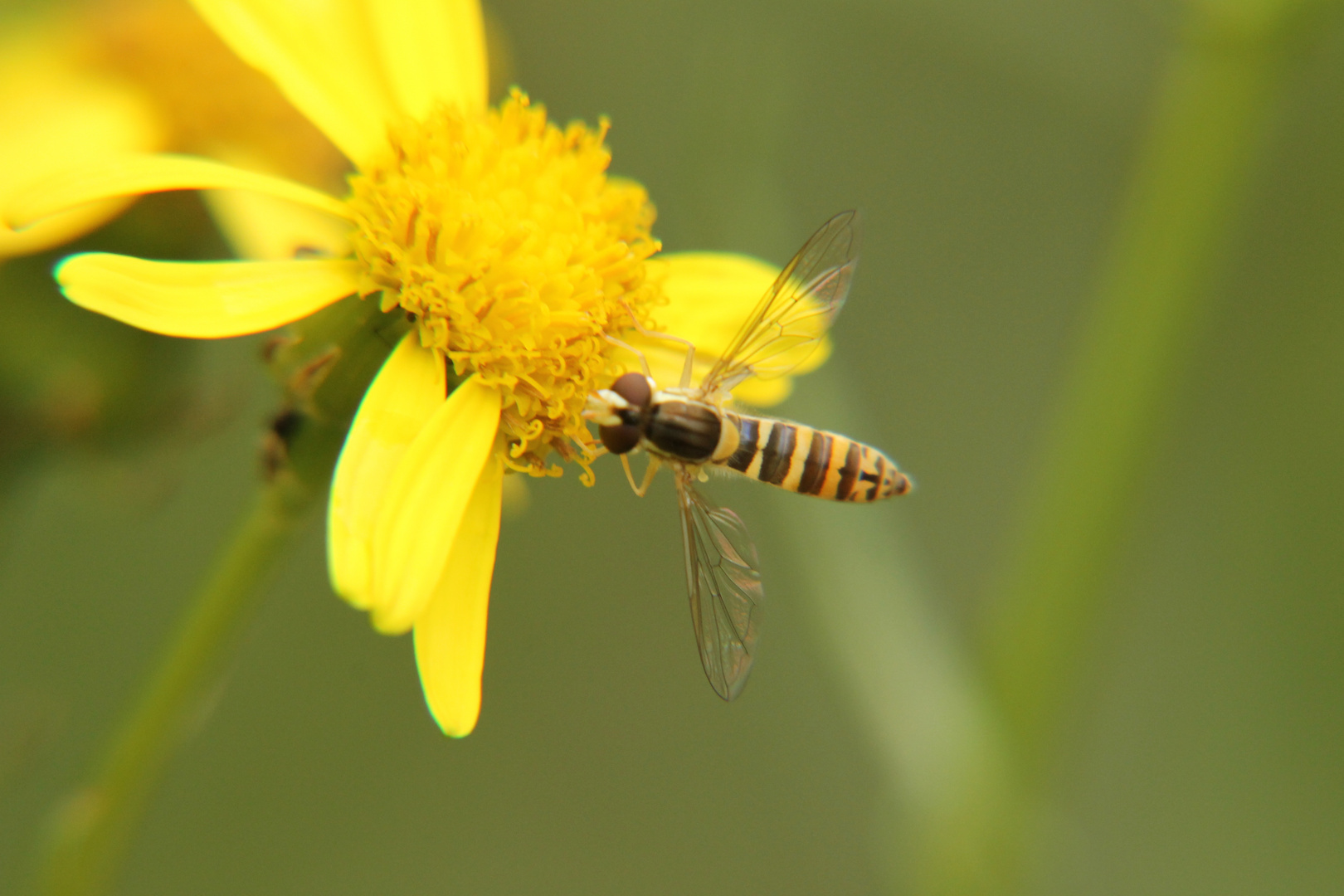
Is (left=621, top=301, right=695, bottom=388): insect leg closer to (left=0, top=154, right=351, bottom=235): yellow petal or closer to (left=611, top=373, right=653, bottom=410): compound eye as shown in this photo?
(left=611, top=373, right=653, bottom=410): compound eye

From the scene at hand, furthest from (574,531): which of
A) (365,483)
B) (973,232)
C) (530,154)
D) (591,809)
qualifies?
(365,483)

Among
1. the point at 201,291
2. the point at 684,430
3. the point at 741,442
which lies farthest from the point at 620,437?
the point at 201,291

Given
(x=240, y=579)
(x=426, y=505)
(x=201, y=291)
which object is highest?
Result: (x=201, y=291)

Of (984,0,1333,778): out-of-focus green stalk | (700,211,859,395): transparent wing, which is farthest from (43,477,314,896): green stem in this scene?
(984,0,1333,778): out-of-focus green stalk

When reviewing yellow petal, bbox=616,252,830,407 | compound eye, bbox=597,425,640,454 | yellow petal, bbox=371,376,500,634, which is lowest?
yellow petal, bbox=371,376,500,634

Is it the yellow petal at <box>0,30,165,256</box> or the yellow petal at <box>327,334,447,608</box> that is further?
the yellow petal at <box>0,30,165,256</box>

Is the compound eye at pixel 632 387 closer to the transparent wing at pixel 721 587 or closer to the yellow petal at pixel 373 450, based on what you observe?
the transparent wing at pixel 721 587

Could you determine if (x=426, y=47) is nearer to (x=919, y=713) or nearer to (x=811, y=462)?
(x=811, y=462)
